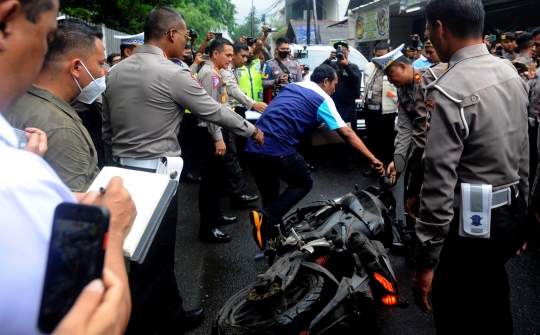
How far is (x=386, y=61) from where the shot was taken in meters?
4.24

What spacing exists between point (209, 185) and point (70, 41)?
8.04 ft

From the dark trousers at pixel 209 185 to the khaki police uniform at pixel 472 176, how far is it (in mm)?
2783

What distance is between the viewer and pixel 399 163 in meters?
3.70

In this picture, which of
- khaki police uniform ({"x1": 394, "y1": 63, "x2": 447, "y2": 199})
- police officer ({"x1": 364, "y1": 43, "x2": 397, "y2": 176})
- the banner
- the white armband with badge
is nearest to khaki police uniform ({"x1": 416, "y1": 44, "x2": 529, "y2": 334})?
khaki police uniform ({"x1": 394, "y1": 63, "x2": 447, "y2": 199})

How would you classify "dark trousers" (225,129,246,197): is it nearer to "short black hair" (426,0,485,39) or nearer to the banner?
"short black hair" (426,0,485,39)

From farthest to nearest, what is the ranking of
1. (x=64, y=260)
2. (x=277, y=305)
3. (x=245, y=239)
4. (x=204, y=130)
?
(x=204, y=130) → (x=245, y=239) → (x=277, y=305) → (x=64, y=260)

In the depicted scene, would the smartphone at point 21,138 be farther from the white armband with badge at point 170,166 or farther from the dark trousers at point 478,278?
the dark trousers at point 478,278

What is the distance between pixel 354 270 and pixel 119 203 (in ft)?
6.09

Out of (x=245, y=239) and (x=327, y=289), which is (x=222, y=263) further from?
(x=327, y=289)

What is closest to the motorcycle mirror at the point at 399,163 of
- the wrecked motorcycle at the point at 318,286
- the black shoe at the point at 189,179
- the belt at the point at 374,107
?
the wrecked motorcycle at the point at 318,286

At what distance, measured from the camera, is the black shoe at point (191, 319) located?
3031mm

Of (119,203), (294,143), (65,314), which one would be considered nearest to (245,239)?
(294,143)

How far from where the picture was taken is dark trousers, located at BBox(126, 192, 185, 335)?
8.62 feet

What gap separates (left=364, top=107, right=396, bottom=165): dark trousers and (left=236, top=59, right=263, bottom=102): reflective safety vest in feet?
6.05
